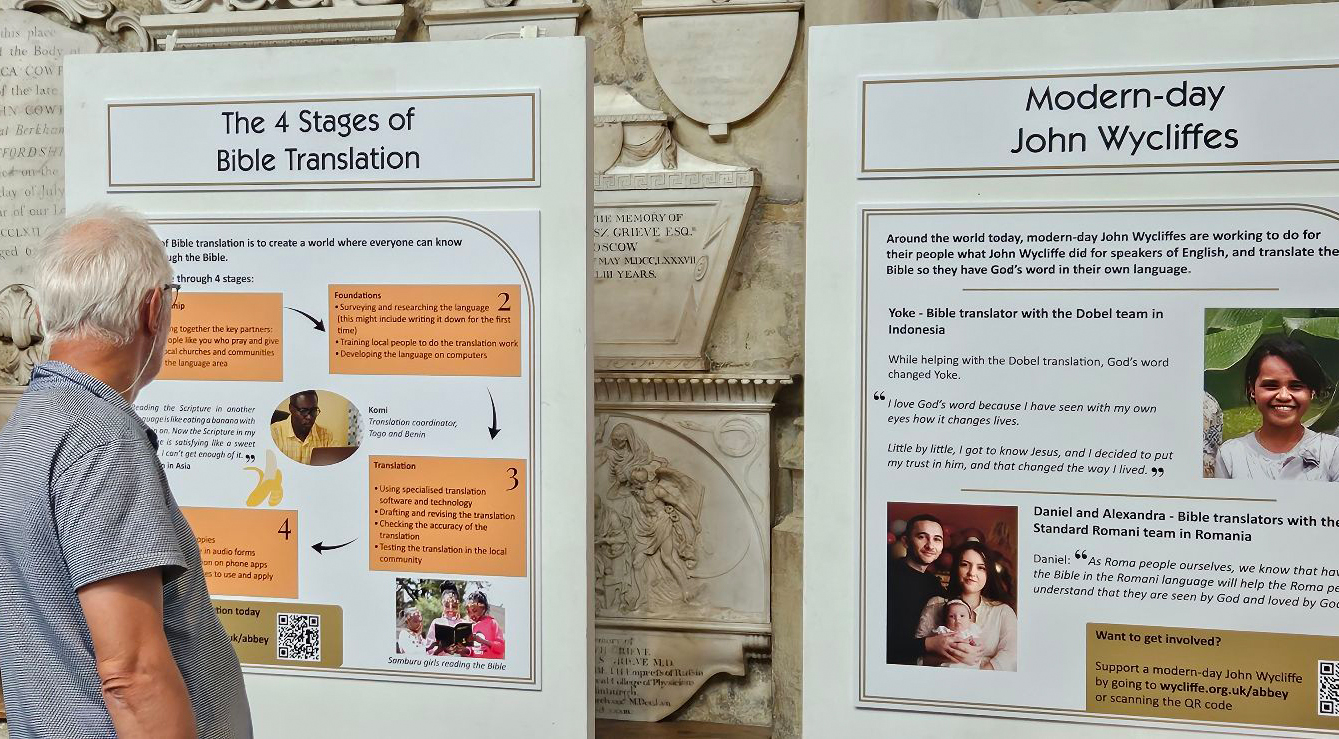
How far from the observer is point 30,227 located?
159 inches

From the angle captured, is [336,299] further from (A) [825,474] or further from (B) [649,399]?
(B) [649,399]

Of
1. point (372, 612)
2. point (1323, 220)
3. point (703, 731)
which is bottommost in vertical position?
point (703, 731)

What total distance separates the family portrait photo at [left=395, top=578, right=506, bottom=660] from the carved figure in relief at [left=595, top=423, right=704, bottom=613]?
1240 millimetres

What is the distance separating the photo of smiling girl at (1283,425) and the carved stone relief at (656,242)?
1.79m

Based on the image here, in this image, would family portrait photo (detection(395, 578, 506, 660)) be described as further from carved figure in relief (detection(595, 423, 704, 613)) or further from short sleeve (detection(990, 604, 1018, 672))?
carved figure in relief (detection(595, 423, 704, 613))

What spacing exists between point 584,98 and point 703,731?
84.4 inches

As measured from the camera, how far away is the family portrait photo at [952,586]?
A: 2209mm

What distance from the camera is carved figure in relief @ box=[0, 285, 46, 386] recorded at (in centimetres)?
404

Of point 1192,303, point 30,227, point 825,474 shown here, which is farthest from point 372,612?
point 30,227

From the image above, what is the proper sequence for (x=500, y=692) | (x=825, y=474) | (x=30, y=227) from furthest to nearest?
(x=30, y=227)
(x=500, y=692)
(x=825, y=474)

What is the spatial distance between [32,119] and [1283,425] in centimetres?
406

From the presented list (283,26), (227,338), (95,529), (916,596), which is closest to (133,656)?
(95,529)

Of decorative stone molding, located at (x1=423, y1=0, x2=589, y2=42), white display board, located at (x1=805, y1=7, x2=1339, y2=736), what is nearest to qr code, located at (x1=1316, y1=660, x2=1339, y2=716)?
white display board, located at (x1=805, y1=7, x2=1339, y2=736)

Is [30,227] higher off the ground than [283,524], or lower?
higher
